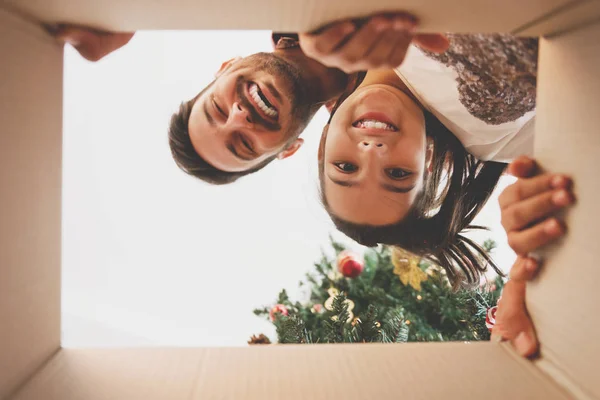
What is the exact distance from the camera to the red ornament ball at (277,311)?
2.03 metres

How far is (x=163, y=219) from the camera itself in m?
2.17

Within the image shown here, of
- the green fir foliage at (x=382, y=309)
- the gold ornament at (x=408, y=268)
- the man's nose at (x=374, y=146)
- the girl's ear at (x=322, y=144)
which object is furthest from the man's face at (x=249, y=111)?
the gold ornament at (x=408, y=268)

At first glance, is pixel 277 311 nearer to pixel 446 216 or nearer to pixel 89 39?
pixel 446 216

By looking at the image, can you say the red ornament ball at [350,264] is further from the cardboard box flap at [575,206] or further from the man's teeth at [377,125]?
the cardboard box flap at [575,206]

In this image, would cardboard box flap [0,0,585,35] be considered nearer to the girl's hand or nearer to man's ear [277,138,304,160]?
the girl's hand

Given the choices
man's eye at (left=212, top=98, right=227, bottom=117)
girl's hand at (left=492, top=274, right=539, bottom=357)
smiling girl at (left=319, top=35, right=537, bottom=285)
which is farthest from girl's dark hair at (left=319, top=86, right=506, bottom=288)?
girl's hand at (left=492, top=274, right=539, bottom=357)

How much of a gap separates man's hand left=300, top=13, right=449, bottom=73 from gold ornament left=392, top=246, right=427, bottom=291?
1.52 meters

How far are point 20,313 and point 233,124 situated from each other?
1.08 meters

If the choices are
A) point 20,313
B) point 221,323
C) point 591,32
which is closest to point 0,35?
point 20,313

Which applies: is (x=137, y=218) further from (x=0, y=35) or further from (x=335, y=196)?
(x=0, y=35)

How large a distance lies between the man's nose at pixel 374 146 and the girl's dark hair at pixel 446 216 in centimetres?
15

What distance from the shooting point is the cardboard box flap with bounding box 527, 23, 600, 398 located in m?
0.44

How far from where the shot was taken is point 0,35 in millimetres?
421

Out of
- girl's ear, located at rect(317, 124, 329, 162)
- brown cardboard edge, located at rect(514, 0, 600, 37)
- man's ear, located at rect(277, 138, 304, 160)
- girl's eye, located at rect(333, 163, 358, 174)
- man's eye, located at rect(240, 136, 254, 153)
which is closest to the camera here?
brown cardboard edge, located at rect(514, 0, 600, 37)
